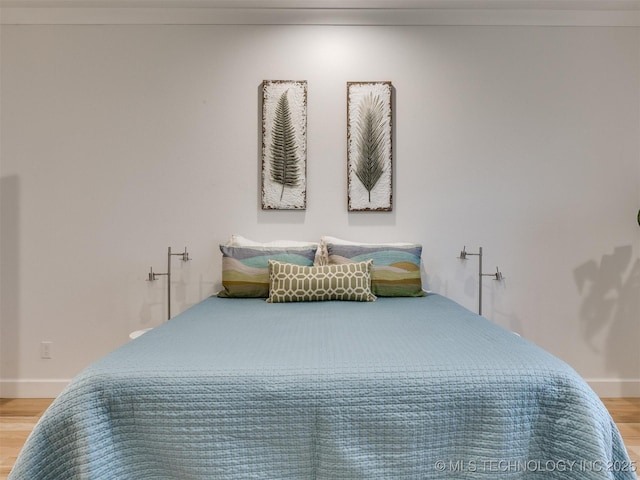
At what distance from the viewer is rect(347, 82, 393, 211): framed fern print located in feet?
8.81

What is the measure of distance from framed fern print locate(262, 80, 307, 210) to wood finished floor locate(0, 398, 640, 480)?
1.84m

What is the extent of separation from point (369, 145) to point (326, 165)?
0.32 meters

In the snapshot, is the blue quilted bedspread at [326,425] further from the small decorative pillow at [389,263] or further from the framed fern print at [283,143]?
the framed fern print at [283,143]

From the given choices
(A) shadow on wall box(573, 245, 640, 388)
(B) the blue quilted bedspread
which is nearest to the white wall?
(A) shadow on wall box(573, 245, 640, 388)

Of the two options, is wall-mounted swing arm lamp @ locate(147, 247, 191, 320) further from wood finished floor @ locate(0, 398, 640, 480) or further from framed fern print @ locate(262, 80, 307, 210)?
wood finished floor @ locate(0, 398, 640, 480)

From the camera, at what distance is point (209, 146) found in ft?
8.86

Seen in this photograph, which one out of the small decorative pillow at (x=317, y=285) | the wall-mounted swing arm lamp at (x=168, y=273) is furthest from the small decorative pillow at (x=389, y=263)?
the wall-mounted swing arm lamp at (x=168, y=273)

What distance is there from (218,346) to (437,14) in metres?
2.58

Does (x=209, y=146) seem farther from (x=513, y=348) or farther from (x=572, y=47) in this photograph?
(x=572, y=47)

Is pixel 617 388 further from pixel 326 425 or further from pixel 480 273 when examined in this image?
pixel 326 425

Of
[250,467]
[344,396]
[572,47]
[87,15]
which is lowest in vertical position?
[250,467]

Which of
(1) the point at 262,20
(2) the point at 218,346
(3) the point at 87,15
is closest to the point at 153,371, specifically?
(2) the point at 218,346

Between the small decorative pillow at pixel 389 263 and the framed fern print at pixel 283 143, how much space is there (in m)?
0.49

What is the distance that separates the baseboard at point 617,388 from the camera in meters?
2.67
